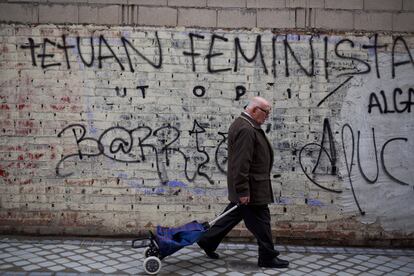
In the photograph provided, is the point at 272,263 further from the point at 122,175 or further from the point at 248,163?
the point at 122,175

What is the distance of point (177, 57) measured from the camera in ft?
22.1

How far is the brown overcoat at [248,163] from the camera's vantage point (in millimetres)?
5508

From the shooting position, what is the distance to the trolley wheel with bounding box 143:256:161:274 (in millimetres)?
5375

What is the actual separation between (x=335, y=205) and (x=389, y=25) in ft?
8.61

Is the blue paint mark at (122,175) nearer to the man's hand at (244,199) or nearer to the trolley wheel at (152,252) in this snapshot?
the trolley wheel at (152,252)

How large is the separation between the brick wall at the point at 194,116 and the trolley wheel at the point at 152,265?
1.46m

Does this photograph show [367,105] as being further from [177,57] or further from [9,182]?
[9,182]

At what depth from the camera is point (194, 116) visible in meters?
6.77

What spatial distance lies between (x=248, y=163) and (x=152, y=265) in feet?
A: 5.16

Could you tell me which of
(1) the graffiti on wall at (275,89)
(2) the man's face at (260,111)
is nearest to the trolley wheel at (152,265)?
(1) the graffiti on wall at (275,89)

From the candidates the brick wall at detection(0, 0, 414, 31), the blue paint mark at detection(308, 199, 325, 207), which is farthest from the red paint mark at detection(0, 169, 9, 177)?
the blue paint mark at detection(308, 199, 325, 207)

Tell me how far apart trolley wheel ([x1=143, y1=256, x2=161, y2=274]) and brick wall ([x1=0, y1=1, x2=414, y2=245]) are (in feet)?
4.79

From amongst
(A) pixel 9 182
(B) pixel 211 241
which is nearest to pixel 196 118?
(B) pixel 211 241

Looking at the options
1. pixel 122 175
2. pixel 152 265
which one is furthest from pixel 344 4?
pixel 152 265
